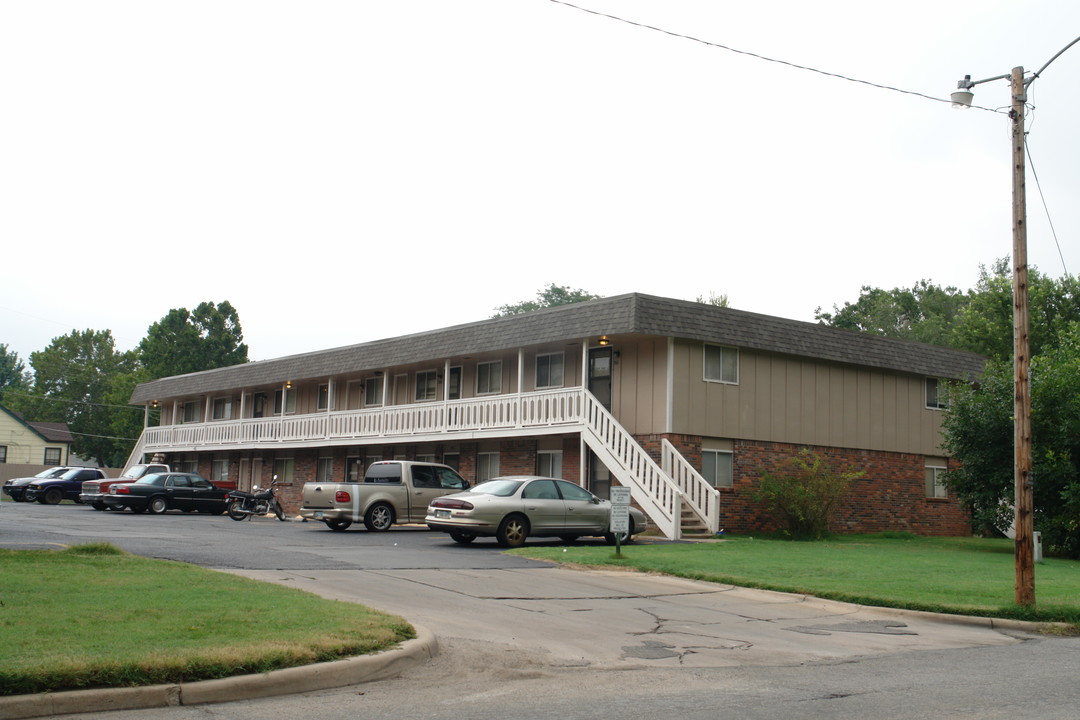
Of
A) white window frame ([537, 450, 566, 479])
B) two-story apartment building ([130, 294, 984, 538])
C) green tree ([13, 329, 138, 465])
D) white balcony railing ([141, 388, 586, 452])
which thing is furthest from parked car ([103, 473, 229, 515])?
green tree ([13, 329, 138, 465])

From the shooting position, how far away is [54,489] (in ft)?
139

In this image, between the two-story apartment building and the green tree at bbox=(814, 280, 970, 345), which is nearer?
the two-story apartment building

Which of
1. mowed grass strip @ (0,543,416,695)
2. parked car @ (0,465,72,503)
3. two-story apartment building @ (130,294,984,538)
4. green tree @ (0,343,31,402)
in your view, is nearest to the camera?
mowed grass strip @ (0,543,416,695)

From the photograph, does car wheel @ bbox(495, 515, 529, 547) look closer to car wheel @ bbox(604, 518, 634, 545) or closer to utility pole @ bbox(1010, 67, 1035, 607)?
car wheel @ bbox(604, 518, 634, 545)

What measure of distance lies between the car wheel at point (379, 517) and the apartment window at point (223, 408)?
78.2 feet

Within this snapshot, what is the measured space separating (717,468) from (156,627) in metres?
20.1

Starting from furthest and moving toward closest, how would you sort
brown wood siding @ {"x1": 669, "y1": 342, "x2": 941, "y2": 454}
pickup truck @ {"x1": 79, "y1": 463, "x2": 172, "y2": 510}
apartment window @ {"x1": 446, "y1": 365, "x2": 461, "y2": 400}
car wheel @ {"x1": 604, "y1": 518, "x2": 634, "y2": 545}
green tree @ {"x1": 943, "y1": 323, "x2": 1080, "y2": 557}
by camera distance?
pickup truck @ {"x1": 79, "y1": 463, "x2": 172, "y2": 510} < apartment window @ {"x1": 446, "y1": 365, "x2": 461, "y2": 400} < brown wood siding @ {"x1": 669, "y1": 342, "x2": 941, "y2": 454} < green tree @ {"x1": 943, "y1": 323, "x2": 1080, "y2": 557} < car wheel @ {"x1": 604, "y1": 518, "x2": 634, "y2": 545}

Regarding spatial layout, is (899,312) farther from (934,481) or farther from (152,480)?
(152,480)

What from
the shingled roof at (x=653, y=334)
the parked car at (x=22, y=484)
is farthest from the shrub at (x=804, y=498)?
the parked car at (x=22, y=484)

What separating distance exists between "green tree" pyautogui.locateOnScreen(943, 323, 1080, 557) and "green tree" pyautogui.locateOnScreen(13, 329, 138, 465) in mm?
69447

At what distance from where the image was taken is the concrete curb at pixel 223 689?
21.9 feet

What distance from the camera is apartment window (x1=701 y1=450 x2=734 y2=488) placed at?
2708 centimetres

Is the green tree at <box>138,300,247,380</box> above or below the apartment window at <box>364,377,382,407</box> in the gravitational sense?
above

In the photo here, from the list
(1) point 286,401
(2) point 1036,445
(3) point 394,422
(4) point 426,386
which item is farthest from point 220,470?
(2) point 1036,445
